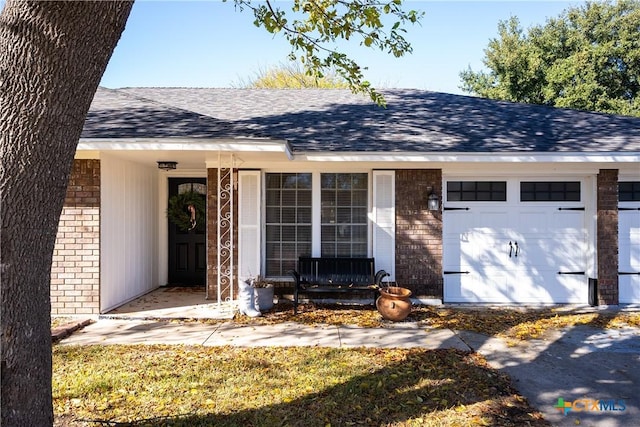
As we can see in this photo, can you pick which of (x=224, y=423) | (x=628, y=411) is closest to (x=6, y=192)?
(x=224, y=423)

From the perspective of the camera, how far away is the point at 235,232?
7281 mm

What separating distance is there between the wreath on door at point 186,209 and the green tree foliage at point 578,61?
16.8m

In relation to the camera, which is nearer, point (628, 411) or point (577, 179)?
point (628, 411)

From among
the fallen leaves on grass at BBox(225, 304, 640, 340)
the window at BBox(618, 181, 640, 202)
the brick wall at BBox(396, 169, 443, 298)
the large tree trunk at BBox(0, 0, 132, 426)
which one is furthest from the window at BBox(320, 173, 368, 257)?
the large tree trunk at BBox(0, 0, 132, 426)

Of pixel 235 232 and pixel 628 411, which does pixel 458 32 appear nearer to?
pixel 235 232

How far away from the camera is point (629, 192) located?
24.0 feet

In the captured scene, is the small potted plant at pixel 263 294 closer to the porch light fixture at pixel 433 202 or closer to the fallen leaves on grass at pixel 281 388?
the fallen leaves on grass at pixel 281 388

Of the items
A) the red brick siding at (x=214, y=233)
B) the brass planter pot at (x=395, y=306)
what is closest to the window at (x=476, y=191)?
the brass planter pot at (x=395, y=306)

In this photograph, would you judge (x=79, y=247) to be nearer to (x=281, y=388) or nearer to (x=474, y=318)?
(x=281, y=388)

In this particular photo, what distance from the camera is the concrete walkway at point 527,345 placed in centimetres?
369

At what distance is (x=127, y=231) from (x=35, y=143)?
17.9 ft

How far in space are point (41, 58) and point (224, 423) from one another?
8.84 feet

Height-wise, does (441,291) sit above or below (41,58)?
below

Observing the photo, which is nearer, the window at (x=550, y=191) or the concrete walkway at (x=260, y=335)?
the concrete walkway at (x=260, y=335)
